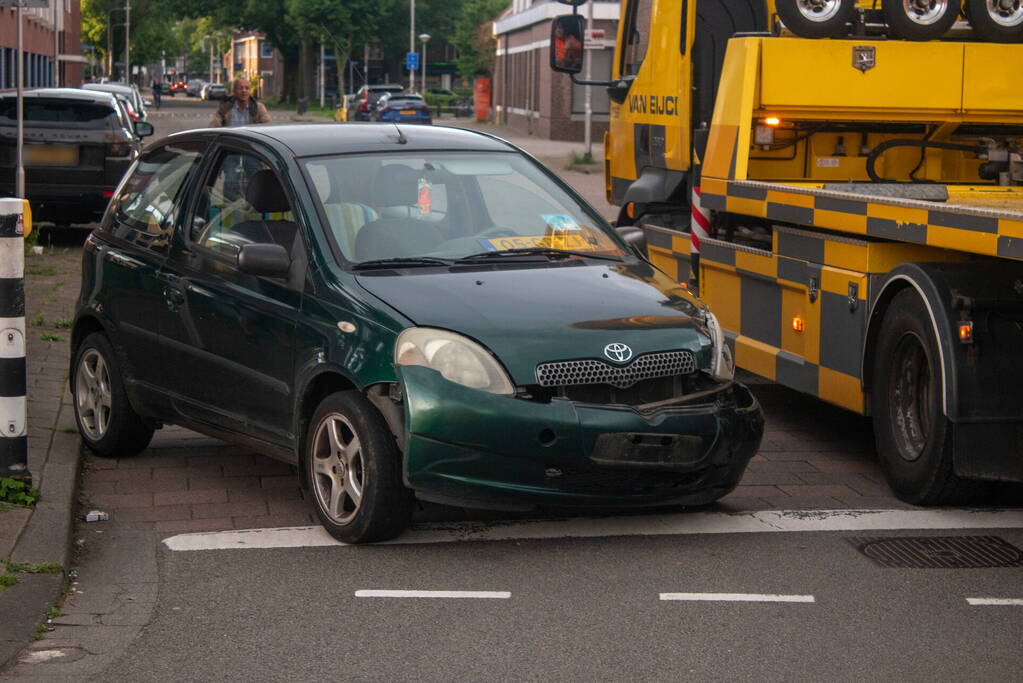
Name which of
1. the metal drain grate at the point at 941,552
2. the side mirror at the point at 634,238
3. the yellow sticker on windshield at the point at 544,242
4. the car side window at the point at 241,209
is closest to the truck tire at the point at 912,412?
the metal drain grate at the point at 941,552

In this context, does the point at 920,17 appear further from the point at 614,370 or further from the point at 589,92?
the point at 589,92

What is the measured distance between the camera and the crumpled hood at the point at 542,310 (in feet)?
19.0

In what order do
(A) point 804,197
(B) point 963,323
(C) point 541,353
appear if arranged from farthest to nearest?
(A) point 804,197, (B) point 963,323, (C) point 541,353

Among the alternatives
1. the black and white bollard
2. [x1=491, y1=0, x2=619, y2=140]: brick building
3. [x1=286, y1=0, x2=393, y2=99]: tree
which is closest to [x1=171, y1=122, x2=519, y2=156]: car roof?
the black and white bollard

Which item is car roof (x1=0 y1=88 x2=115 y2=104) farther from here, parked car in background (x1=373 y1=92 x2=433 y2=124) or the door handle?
parked car in background (x1=373 y1=92 x2=433 y2=124)

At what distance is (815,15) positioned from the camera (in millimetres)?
9133

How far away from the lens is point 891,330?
695 centimetres

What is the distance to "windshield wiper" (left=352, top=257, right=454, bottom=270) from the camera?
20.7 feet

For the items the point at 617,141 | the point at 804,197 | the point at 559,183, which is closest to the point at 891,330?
the point at 804,197

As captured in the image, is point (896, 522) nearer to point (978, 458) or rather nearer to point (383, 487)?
point (978, 458)

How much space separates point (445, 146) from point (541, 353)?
5.32 feet

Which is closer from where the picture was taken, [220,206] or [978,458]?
[978,458]

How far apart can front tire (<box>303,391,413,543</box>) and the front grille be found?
0.65m

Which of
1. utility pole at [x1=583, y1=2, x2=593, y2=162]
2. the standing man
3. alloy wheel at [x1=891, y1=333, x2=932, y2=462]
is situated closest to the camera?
alloy wheel at [x1=891, y1=333, x2=932, y2=462]
